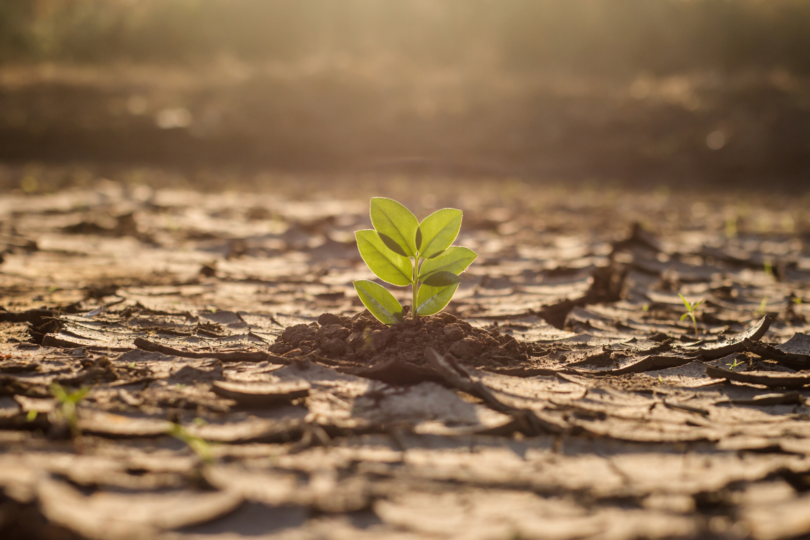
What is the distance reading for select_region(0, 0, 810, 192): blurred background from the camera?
8.74 m

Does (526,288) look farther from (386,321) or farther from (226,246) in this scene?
(226,246)

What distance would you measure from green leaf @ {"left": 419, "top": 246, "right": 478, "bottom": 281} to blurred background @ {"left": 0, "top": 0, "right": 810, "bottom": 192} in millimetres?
5063

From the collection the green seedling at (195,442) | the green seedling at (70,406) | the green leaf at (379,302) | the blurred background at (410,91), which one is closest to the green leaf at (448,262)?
the green leaf at (379,302)

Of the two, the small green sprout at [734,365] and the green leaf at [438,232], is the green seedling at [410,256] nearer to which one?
the green leaf at [438,232]

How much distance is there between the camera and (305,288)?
239 centimetres

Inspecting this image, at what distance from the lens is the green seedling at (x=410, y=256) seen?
143 cm

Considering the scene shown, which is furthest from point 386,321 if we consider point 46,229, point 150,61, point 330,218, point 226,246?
point 150,61

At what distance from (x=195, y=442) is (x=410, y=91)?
10.5m

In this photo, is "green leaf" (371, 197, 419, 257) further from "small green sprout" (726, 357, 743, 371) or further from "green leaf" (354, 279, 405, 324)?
"small green sprout" (726, 357, 743, 371)

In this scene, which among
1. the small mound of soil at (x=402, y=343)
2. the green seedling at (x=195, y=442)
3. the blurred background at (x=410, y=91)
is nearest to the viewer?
the green seedling at (x=195, y=442)

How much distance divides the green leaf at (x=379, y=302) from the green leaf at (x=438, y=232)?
5.6 inches

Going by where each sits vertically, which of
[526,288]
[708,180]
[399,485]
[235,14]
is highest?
[235,14]

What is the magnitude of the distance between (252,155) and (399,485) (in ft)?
30.2

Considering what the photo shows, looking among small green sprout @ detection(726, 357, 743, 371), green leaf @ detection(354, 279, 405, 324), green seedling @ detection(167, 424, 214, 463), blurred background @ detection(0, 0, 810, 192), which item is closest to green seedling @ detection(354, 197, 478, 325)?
green leaf @ detection(354, 279, 405, 324)
